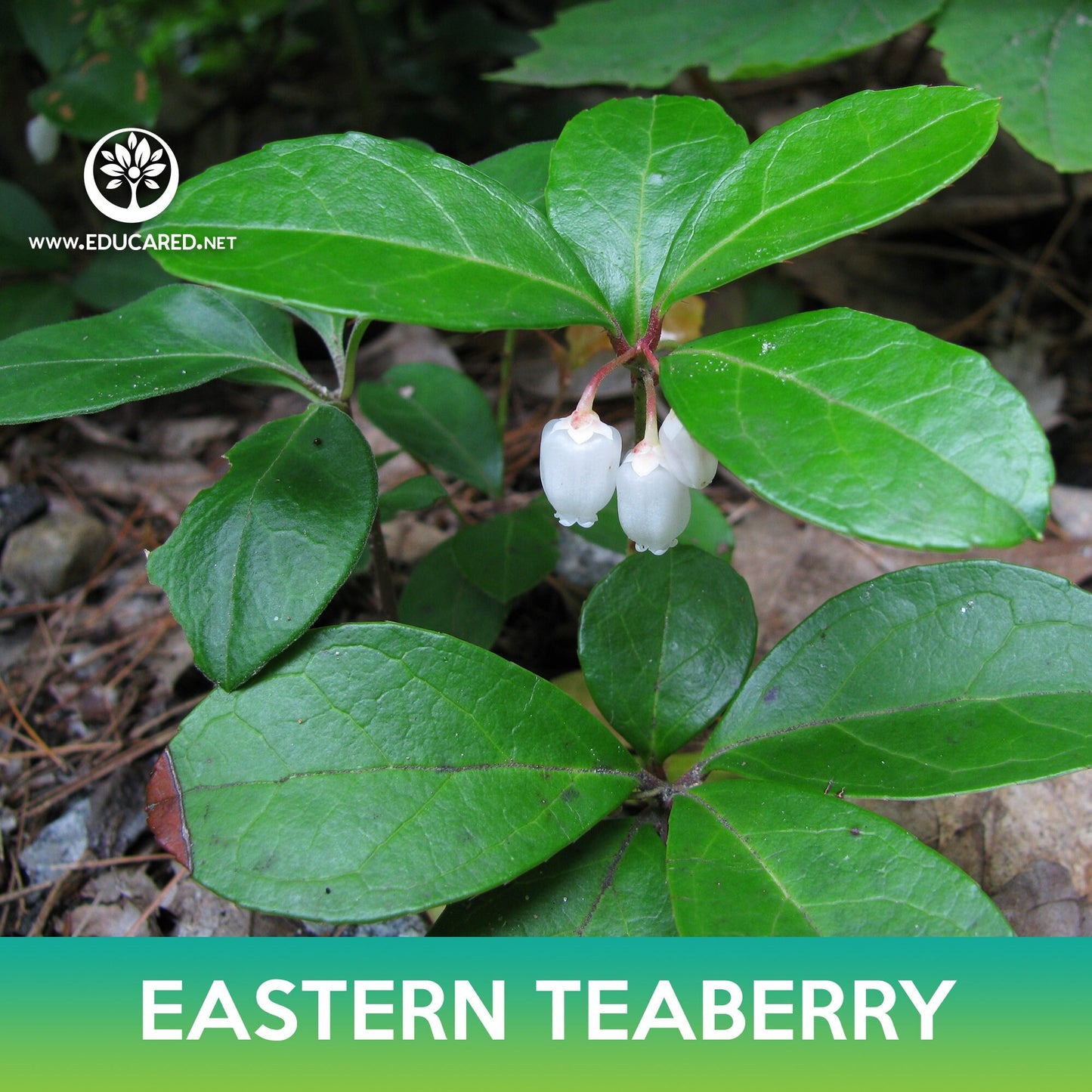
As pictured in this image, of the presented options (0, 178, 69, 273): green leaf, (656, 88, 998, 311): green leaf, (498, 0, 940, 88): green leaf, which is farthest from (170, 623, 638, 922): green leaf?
(0, 178, 69, 273): green leaf

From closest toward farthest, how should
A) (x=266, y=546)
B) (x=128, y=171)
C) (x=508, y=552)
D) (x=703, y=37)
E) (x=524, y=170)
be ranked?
(x=266, y=546) < (x=524, y=170) < (x=508, y=552) < (x=128, y=171) < (x=703, y=37)

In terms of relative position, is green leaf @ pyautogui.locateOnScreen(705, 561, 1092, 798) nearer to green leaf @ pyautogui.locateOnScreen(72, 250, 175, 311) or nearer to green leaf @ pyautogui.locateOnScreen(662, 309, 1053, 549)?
green leaf @ pyautogui.locateOnScreen(662, 309, 1053, 549)

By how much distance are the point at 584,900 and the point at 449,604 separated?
2.09ft

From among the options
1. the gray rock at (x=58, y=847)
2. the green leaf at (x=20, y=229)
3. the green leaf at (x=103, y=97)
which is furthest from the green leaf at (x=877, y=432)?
the green leaf at (x=20, y=229)

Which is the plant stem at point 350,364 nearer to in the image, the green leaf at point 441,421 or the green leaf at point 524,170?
the green leaf at point 524,170

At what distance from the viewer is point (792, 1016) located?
111 centimetres

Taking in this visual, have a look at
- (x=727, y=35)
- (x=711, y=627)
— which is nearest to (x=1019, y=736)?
(x=711, y=627)

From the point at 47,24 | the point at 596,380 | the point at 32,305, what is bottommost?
the point at 596,380

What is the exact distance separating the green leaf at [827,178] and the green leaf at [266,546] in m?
0.49

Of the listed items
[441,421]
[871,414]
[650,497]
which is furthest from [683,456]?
[441,421]

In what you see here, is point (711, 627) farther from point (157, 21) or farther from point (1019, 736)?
point (157, 21)

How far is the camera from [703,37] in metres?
2.54

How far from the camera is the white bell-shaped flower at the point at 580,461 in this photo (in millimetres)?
1160

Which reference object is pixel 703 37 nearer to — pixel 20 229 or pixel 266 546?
pixel 20 229
